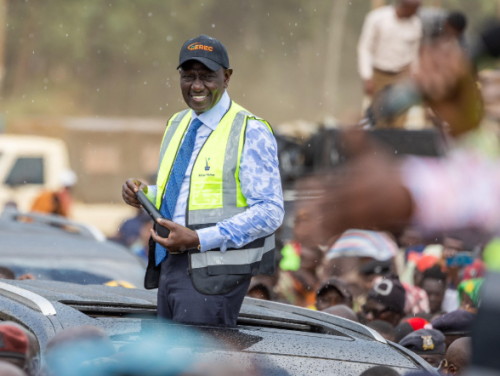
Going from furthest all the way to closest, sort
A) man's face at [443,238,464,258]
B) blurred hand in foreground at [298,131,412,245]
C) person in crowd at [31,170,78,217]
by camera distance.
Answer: person in crowd at [31,170,78,217] → man's face at [443,238,464,258] → blurred hand in foreground at [298,131,412,245]

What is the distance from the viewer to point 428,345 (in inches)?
184

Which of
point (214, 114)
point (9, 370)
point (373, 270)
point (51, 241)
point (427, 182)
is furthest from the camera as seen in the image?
point (373, 270)

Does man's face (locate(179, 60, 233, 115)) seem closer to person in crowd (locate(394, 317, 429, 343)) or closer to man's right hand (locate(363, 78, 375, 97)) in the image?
person in crowd (locate(394, 317, 429, 343))

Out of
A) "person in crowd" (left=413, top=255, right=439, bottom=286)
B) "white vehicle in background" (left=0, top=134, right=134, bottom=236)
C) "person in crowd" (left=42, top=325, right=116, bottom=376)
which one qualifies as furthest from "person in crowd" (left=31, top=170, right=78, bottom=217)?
"person in crowd" (left=42, top=325, right=116, bottom=376)

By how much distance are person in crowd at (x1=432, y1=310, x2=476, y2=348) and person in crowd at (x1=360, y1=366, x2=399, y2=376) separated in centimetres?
207

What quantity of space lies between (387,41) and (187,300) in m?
5.10

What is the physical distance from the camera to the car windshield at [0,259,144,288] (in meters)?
5.29

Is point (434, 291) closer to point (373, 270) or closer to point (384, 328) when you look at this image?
point (373, 270)

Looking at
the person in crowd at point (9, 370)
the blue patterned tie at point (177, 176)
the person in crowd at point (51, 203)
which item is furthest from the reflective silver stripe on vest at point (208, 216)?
the person in crowd at point (51, 203)

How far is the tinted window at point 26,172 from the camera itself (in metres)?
12.5

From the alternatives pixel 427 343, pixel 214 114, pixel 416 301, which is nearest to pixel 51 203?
pixel 416 301

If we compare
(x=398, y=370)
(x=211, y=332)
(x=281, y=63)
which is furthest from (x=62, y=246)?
(x=281, y=63)

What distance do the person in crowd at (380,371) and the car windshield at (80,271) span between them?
8.16 ft

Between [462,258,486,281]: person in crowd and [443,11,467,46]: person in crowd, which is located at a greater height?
[443,11,467,46]: person in crowd
